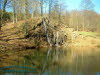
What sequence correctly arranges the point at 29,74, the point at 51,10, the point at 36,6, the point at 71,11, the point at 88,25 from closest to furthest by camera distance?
the point at 29,74
the point at 36,6
the point at 51,10
the point at 88,25
the point at 71,11

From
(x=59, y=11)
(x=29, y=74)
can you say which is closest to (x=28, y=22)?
(x=59, y=11)

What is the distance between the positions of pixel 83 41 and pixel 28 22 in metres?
13.4

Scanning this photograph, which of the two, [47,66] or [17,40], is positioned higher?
[17,40]

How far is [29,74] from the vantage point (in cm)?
1100

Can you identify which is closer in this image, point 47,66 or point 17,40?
point 47,66

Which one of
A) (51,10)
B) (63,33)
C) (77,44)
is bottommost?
(77,44)

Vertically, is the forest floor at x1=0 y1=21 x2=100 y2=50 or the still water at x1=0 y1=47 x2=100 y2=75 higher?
the forest floor at x1=0 y1=21 x2=100 y2=50

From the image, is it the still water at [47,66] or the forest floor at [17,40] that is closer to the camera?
the still water at [47,66]

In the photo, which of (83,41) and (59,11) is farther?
(59,11)

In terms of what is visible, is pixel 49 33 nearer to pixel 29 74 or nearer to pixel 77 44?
pixel 77 44

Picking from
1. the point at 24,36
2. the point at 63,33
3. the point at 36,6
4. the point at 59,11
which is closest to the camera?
the point at 24,36

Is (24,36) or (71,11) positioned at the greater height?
(71,11)

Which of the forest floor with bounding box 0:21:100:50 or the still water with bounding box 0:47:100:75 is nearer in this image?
the still water with bounding box 0:47:100:75

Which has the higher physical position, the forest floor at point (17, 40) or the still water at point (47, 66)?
the forest floor at point (17, 40)
